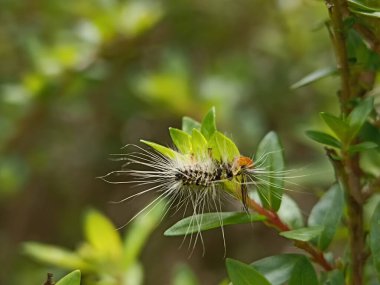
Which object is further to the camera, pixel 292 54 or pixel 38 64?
pixel 292 54

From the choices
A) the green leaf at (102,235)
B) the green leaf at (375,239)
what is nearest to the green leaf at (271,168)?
the green leaf at (375,239)

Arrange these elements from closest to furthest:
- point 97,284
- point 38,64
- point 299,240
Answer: point 299,240 → point 97,284 → point 38,64

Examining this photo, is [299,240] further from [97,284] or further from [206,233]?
[206,233]

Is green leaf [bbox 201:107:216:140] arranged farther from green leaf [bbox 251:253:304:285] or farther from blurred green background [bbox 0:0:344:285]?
blurred green background [bbox 0:0:344:285]

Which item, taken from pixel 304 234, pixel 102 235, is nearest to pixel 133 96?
pixel 102 235

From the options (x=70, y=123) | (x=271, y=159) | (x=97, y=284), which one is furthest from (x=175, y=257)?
(x=271, y=159)

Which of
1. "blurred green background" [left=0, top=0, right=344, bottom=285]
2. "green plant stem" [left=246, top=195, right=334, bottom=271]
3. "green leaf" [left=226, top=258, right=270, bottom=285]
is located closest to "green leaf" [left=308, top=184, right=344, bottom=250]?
"green plant stem" [left=246, top=195, right=334, bottom=271]

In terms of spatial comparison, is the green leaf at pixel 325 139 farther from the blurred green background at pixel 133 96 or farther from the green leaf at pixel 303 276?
the blurred green background at pixel 133 96
